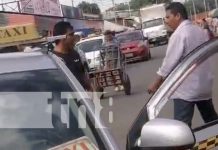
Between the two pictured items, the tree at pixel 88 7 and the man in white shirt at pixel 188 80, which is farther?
the tree at pixel 88 7

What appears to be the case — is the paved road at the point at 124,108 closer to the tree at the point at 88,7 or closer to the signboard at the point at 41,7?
the signboard at the point at 41,7

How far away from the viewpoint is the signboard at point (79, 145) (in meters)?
3.38

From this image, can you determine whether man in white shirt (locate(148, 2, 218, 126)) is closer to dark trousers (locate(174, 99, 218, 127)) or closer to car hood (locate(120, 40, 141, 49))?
dark trousers (locate(174, 99, 218, 127))

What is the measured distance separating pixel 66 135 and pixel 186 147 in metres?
0.66

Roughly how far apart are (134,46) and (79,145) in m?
28.3

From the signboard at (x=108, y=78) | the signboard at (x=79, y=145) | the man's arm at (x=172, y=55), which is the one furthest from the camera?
the signboard at (x=108, y=78)

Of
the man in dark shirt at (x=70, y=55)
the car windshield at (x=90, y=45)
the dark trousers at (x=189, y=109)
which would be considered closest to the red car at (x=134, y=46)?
the car windshield at (x=90, y=45)

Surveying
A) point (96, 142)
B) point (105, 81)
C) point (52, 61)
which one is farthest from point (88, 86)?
point (105, 81)

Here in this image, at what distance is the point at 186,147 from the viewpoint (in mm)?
3457

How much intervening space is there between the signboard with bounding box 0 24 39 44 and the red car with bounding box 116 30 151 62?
24.5m

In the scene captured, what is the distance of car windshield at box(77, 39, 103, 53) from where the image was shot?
26734 millimetres

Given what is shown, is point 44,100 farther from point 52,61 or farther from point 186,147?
point 186,147

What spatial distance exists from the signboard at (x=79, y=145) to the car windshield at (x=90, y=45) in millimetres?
23132

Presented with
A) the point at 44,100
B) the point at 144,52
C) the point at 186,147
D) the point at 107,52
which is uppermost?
the point at 44,100
